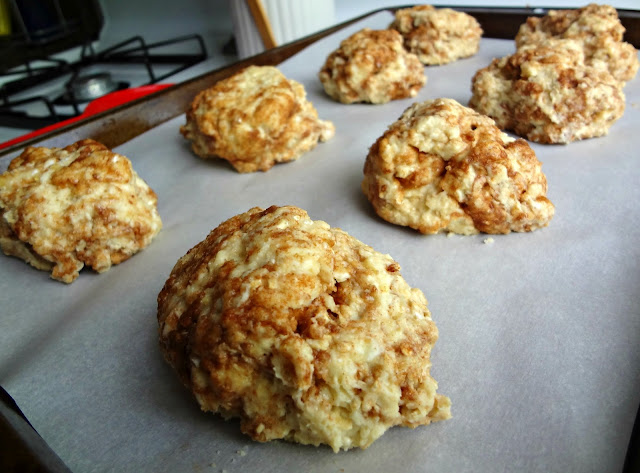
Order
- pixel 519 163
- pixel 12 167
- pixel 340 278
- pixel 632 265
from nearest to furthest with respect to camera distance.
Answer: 1. pixel 340 278
2. pixel 632 265
3. pixel 519 163
4. pixel 12 167

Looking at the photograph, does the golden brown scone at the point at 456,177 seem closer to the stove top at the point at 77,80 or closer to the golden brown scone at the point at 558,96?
the golden brown scone at the point at 558,96

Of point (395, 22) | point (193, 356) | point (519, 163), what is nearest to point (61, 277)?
point (193, 356)

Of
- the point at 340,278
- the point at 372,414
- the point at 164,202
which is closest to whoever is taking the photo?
the point at 372,414

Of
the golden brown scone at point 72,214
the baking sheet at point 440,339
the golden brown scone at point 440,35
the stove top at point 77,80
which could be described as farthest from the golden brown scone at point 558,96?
the stove top at point 77,80

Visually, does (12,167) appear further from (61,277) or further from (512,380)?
(512,380)

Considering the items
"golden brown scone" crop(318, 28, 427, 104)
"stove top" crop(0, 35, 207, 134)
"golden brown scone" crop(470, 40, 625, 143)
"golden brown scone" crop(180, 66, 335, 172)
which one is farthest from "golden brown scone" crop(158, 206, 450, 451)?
"stove top" crop(0, 35, 207, 134)

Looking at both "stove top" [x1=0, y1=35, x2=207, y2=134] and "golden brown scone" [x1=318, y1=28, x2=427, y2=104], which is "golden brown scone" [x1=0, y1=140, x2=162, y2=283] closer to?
"golden brown scone" [x1=318, y1=28, x2=427, y2=104]

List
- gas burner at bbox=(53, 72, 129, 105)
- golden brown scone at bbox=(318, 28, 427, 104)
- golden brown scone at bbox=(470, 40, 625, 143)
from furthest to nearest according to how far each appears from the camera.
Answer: gas burner at bbox=(53, 72, 129, 105)
golden brown scone at bbox=(318, 28, 427, 104)
golden brown scone at bbox=(470, 40, 625, 143)
